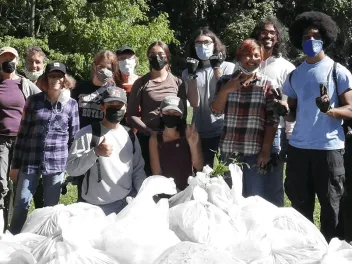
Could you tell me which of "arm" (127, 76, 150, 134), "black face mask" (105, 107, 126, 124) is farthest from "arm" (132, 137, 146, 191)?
"arm" (127, 76, 150, 134)

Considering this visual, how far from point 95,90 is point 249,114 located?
57.9 inches

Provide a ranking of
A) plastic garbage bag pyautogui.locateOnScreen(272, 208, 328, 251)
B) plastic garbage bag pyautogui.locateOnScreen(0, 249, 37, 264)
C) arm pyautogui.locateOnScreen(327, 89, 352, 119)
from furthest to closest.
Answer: arm pyautogui.locateOnScreen(327, 89, 352, 119), plastic garbage bag pyautogui.locateOnScreen(272, 208, 328, 251), plastic garbage bag pyautogui.locateOnScreen(0, 249, 37, 264)

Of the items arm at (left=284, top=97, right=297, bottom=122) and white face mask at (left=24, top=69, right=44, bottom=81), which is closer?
arm at (left=284, top=97, right=297, bottom=122)

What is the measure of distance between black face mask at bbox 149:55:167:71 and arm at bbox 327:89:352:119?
5.31 feet

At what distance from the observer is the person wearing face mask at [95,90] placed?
5816mm

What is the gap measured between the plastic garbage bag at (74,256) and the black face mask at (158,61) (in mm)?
2957

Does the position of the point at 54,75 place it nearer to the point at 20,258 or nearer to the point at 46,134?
the point at 46,134

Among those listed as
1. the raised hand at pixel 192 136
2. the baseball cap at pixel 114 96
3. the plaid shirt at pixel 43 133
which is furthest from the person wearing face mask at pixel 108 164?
the plaid shirt at pixel 43 133

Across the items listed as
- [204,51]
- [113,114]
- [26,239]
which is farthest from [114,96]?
[26,239]

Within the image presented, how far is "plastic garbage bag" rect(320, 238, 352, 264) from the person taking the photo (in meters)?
2.77

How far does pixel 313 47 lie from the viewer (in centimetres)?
490

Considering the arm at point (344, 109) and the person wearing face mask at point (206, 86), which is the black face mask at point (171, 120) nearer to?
the person wearing face mask at point (206, 86)

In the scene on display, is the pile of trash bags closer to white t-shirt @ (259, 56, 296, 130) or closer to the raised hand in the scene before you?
the raised hand

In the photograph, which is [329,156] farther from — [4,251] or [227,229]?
[4,251]
